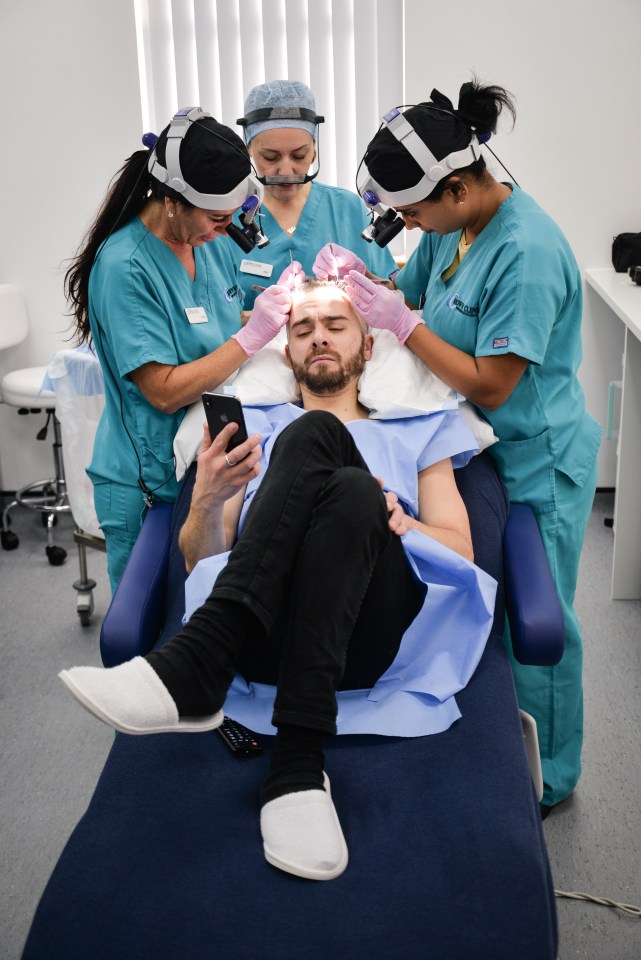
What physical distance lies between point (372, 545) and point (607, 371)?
7.92 ft

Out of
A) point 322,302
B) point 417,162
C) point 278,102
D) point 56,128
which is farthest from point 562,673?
point 56,128

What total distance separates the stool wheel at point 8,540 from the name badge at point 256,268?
170 centimetres

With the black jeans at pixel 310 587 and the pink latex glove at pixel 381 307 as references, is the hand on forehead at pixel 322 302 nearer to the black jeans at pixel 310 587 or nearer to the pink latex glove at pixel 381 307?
the pink latex glove at pixel 381 307

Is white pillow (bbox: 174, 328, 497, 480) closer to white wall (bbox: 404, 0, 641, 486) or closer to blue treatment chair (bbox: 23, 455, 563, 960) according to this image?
blue treatment chair (bbox: 23, 455, 563, 960)

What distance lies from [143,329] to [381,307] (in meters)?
0.47

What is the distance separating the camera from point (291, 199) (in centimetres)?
233

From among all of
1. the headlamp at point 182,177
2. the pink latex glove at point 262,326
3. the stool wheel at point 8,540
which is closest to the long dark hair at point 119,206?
the headlamp at point 182,177

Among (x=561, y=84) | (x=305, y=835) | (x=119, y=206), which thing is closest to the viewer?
(x=305, y=835)

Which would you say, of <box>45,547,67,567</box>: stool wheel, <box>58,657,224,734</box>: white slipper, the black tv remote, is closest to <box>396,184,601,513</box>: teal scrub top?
the black tv remote

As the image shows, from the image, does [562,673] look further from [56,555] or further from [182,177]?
[56,555]

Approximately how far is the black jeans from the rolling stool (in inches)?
75.4

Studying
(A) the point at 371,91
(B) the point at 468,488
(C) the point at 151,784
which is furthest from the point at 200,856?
(A) the point at 371,91

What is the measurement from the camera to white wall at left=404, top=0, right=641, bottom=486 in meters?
3.26

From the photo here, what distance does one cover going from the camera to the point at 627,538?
2.83 metres
